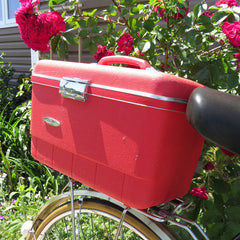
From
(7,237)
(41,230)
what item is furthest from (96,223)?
(41,230)

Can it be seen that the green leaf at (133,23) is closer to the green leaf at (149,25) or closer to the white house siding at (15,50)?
the green leaf at (149,25)

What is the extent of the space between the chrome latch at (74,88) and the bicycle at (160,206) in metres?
0.33

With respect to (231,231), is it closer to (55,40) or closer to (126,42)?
(126,42)

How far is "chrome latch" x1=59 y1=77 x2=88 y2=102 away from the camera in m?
0.85

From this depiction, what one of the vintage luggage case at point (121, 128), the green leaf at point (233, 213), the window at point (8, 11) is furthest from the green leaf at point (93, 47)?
the window at point (8, 11)

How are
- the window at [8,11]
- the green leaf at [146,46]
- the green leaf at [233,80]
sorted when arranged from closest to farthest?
1. the green leaf at [233,80]
2. the green leaf at [146,46]
3. the window at [8,11]

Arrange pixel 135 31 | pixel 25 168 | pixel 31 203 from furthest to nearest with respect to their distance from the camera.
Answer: pixel 25 168 < pixel 31 203 < pixel 135 31

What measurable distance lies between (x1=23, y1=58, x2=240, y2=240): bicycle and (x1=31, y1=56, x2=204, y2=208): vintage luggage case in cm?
10

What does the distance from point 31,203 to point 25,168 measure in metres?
0.42

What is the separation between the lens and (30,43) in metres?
1.30

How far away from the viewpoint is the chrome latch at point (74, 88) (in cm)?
85

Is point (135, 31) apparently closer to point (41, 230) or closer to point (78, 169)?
point (78, 169)

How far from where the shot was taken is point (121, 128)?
2.57ft

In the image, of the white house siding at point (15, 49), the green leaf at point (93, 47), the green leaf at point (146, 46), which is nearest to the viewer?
the green leaf at point (146, 46)
